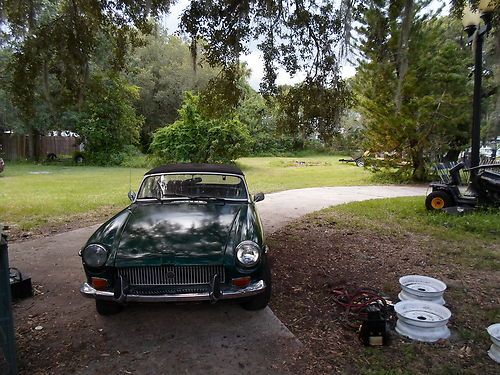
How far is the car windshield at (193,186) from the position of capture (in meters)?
4.45

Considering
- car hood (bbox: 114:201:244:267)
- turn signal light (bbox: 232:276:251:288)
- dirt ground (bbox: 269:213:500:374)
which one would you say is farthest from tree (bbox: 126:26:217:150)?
turn signal light (bbox: 232:276:251:288)

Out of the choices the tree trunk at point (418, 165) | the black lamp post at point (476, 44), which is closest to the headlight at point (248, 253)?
the black lamp post at point (476, 44)

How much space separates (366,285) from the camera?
4.22 m

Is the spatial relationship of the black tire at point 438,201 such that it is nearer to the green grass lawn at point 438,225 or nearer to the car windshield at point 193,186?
the green grass lawn at point 438,225

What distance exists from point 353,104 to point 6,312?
528 centimetres

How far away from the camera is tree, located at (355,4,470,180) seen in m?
10.5

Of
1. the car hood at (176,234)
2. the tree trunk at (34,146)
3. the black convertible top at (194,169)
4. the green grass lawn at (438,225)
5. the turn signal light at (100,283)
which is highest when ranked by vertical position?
the tree trunk at (34,146)

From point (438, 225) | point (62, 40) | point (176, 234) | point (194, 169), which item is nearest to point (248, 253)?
point (176, 234)

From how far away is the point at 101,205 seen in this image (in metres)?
9.26

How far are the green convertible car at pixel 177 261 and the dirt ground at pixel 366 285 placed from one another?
0.60 m

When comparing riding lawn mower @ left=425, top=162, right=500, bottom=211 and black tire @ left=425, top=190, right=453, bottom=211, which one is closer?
riding lawn mower @ left=425, top=162, right=500, bottom=211

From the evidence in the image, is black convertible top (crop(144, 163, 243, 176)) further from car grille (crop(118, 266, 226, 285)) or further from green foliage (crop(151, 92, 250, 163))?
green foliage (crop(151, 92, 250, 163))

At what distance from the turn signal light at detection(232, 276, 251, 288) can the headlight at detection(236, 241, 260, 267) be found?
11cm

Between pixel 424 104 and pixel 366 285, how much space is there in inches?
346
